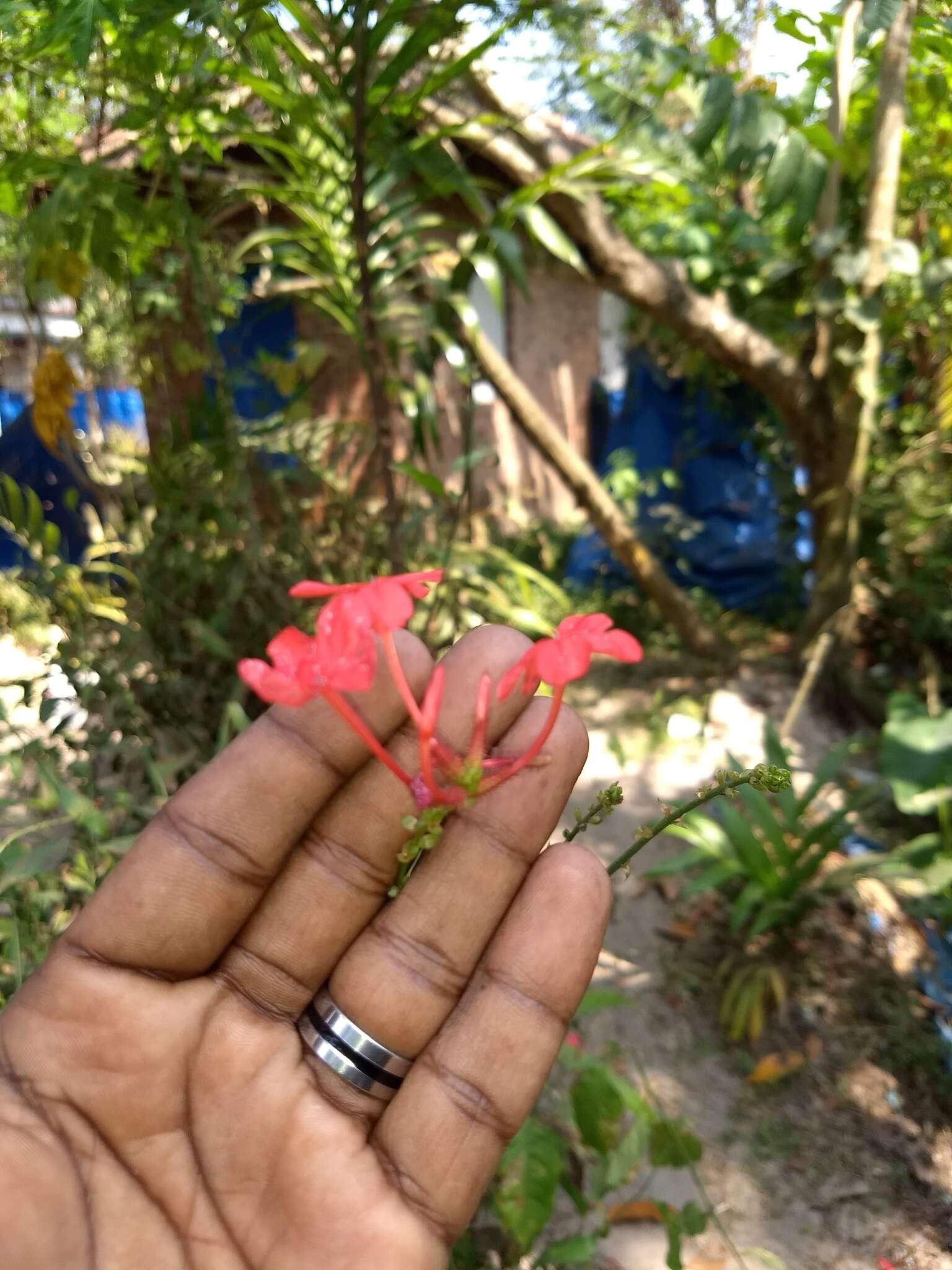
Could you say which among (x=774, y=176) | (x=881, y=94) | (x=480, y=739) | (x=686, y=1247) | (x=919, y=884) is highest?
(x=881, y=94)

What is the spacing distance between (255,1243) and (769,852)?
6.26 feet

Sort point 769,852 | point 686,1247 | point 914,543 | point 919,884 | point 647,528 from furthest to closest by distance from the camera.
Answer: point 647,528, point 914,543, point 769,852, point 919,884, point 686,1247

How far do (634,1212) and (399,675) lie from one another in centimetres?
137

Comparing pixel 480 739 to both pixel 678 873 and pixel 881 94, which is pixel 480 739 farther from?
pixel 881 94

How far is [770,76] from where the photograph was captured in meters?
2.85

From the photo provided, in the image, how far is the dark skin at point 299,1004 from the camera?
0.94 m

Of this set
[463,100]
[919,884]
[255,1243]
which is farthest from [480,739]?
[463,100]

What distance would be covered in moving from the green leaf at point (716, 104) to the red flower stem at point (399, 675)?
5.39 ft

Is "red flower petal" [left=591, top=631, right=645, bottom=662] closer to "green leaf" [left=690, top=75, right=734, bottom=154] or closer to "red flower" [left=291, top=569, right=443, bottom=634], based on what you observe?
"red flower" [left=291, top=569, right=443, bottom=634]

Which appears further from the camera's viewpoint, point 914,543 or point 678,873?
point 914,543

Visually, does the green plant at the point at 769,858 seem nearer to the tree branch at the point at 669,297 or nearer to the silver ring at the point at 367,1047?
the silver ring at the point at 367,1047

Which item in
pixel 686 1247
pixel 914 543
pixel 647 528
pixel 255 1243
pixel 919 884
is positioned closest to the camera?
pixel 255 1243

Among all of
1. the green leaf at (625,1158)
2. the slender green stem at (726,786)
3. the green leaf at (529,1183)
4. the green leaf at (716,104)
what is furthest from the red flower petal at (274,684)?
the green leaf at (716,104)

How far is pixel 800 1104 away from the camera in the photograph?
6.51 ft
